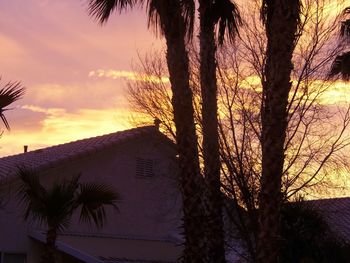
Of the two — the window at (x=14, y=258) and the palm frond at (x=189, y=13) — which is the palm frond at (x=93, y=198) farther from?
the window at (x=14, y=258)

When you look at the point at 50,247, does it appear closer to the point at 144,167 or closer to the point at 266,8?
the point at 266,8

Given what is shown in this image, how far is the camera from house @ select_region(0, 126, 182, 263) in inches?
810

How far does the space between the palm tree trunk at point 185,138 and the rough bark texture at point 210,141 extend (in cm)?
113

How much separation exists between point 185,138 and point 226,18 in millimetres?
3257

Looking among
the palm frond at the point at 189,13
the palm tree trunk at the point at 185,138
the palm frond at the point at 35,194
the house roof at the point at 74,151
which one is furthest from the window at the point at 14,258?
the palm frond at the point at 189,13

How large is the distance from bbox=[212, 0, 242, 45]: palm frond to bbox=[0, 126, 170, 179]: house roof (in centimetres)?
771

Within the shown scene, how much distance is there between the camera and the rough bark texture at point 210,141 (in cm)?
1481

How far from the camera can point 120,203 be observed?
933 inches

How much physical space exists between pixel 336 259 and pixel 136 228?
9705 mm

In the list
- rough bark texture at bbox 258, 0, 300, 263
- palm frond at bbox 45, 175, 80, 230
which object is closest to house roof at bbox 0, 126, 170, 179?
palm frond at bbox 45, 175, 80, 230

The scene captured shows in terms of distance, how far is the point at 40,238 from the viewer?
20.2 m

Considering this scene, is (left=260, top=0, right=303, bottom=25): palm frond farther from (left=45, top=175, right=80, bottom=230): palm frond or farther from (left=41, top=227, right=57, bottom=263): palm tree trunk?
(left=41, top=227, right=57, bottom=263): palm tree trunk

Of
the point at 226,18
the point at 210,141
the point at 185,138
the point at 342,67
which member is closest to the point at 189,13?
the point at 226,18

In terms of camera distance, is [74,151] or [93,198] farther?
[74,151]
